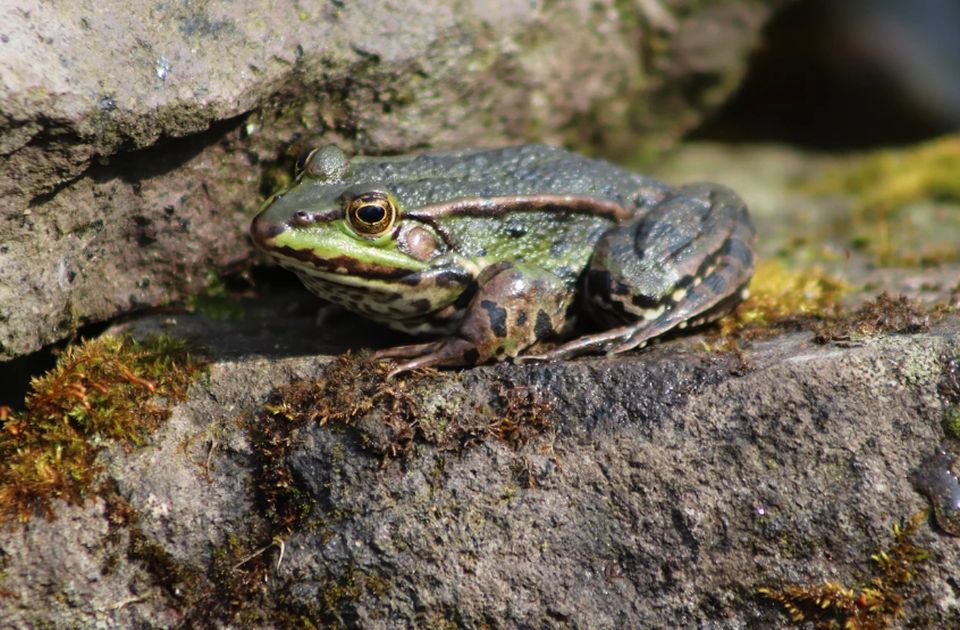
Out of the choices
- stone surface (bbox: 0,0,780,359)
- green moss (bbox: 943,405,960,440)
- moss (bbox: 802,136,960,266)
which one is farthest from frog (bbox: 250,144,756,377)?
moss (bbox: 802,136,960,266)

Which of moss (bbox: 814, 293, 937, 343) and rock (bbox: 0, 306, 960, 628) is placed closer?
rock (bbox: 0, 306, 960, 628)

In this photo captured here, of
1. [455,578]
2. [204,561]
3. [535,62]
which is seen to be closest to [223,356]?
[204,561]

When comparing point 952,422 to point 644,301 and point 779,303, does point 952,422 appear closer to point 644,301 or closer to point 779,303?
point 779,303

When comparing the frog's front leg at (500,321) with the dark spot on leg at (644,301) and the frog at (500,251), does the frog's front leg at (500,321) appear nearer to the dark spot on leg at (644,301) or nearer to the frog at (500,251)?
the frog at (500,251)

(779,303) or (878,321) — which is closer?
(878,321)

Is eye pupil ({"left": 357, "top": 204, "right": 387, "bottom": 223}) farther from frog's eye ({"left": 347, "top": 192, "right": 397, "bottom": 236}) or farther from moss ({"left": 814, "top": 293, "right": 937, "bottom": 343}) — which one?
moss ({"left": 814, "top": 293, "right": 937, "bottom": 343})

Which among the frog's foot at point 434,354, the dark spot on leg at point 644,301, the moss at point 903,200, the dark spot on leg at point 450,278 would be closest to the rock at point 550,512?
the frog's foot at point 434,354

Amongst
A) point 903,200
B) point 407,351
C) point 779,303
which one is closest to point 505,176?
point 407,351
